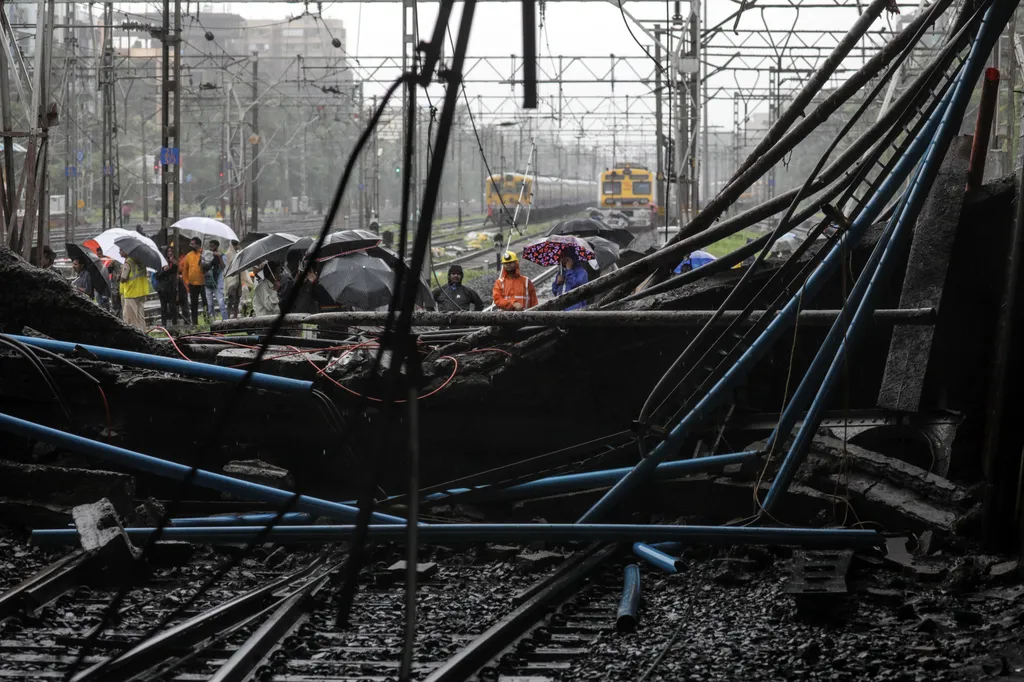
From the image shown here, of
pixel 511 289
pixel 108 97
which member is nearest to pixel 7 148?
pixel 511 289

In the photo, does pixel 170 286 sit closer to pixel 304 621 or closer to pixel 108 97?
pixel 108 97

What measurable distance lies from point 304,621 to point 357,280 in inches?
285

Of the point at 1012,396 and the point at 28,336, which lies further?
the point at 28,336

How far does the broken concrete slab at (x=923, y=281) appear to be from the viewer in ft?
24.8

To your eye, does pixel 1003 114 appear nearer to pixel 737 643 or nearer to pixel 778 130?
pixel 778 130

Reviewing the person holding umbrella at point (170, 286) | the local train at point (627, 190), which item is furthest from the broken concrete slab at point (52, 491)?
the local train at point (627, 190)

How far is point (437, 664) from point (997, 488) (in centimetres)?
323

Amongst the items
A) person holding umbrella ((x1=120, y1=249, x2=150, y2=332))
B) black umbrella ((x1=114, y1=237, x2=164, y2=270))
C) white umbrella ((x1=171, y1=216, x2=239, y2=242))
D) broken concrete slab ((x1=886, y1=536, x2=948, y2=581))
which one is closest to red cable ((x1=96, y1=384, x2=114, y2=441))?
broken concrete slab ((x1=886, y1=536, x2=948, y2=581))

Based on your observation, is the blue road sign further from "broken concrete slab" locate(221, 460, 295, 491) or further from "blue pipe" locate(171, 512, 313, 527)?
"blue pipe" locate(171, 512, 313, 527)

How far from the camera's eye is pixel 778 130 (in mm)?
7988

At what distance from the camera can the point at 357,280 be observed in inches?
484

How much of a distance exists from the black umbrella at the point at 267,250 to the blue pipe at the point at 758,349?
8.31 metres

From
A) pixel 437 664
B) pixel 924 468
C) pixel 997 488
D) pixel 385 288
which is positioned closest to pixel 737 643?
pixel 437 664

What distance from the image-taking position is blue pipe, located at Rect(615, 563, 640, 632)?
544cm
